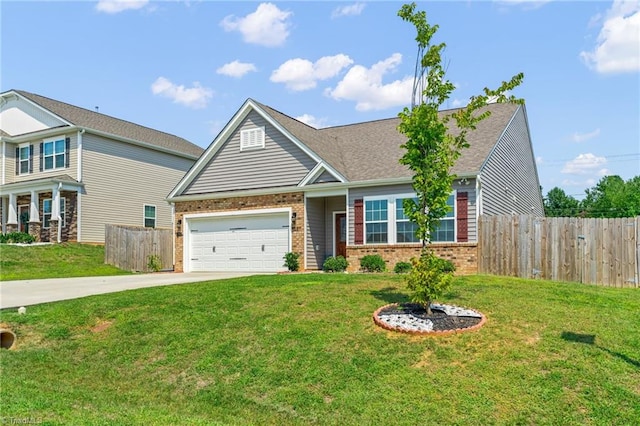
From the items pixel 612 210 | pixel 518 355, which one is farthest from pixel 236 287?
pixel 612 210

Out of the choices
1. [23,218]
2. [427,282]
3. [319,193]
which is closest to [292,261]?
[319,193]

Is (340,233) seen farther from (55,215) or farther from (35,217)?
(35,217)

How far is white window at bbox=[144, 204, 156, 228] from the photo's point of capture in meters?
30.3

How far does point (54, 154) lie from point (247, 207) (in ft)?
45.5

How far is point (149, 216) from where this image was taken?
3061 cm

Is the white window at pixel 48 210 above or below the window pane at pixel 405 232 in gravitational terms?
above

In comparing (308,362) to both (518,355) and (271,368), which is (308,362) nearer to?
(271,368)

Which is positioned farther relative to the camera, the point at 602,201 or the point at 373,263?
the point at 602,201

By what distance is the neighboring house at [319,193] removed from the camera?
57.2 feet

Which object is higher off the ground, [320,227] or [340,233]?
[320,227]

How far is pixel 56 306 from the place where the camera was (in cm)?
1113

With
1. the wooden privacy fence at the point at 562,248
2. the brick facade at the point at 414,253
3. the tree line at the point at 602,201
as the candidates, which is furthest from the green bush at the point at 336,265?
the tree line at the point at 602,201

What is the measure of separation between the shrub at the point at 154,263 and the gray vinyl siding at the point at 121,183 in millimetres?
5283

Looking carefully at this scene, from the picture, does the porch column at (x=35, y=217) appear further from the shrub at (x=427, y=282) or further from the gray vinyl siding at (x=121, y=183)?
the shrub at (x=427, y=282)
